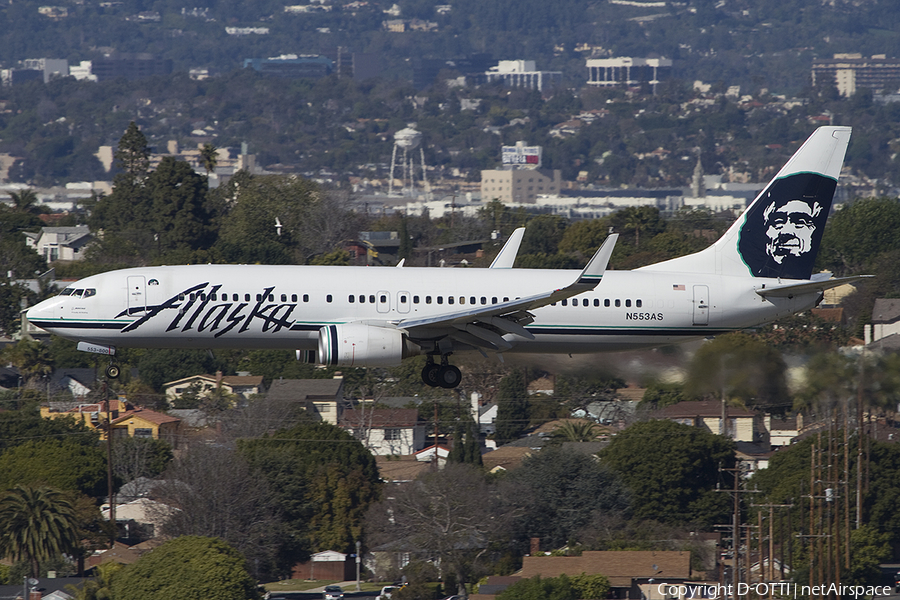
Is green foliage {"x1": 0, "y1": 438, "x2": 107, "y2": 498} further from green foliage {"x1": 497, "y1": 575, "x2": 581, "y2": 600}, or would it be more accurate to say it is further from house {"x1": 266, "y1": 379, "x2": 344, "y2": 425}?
green foliage {"x1": 497, "y1": 575, "x2": 581, "y2": 600}

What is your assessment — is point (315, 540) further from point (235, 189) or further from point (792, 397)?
point (235, 189)

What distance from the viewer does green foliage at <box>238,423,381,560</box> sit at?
249 ft

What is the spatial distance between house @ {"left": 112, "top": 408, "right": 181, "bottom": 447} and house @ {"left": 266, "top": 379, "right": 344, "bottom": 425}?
8199 mm

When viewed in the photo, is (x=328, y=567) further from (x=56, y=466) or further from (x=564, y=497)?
(x=56, y=466)

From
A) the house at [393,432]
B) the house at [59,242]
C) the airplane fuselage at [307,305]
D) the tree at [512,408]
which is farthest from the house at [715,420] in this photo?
the house at [59,242]

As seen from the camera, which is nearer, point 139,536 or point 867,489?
point 867,489

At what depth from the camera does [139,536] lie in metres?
79.8

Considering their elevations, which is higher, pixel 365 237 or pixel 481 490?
pixel 365 237

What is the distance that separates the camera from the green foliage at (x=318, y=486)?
249ft

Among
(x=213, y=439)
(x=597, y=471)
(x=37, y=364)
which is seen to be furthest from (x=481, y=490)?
(x=37, y=364)

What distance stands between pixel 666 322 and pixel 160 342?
635 inches

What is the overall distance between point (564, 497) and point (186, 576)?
933 inches

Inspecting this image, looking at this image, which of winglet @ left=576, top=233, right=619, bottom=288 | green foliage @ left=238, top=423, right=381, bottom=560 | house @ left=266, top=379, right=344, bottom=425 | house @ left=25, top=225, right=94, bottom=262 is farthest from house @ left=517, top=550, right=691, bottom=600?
house @ left=25, top=225, right=94, bottom=262

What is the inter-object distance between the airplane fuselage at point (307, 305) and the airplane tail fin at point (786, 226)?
198 centimetres
